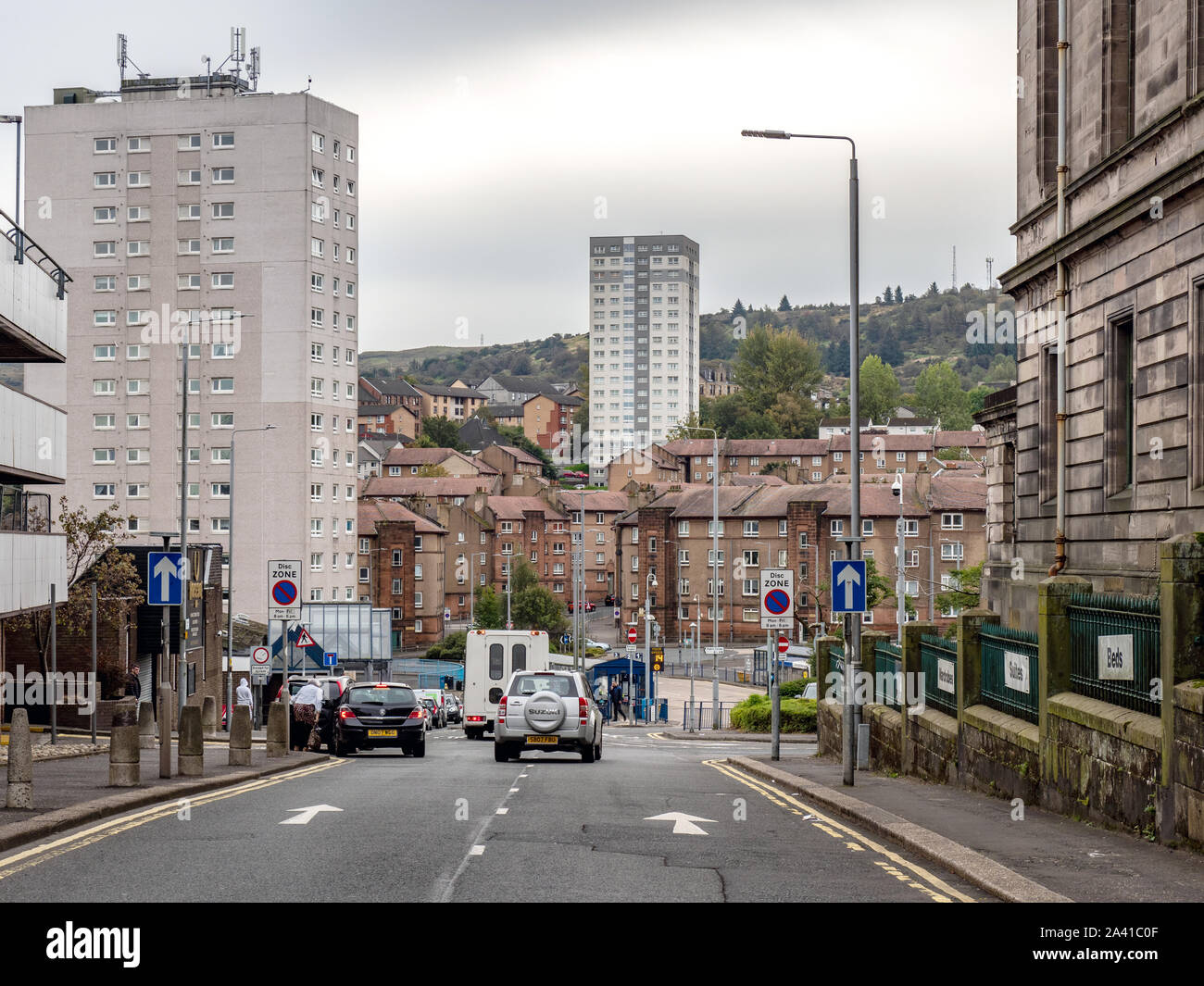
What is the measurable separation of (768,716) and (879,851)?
34.7m

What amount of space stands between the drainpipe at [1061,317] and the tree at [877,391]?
166316 millimetres

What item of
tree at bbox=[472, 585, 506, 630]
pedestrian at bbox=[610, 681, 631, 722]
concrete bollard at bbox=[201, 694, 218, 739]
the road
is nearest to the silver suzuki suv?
the road

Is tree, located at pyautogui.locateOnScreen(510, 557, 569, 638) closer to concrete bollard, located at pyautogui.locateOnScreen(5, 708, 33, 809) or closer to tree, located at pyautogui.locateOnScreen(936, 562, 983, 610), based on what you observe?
tree, located at pyautogui.locateOnScreen(936, 562, 983, 610)

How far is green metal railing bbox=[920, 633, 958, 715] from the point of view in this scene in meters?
19.8

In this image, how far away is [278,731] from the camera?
84.8ft

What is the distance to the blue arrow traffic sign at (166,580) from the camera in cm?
2011

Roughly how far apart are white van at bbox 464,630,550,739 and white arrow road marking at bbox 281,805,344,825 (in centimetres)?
2358

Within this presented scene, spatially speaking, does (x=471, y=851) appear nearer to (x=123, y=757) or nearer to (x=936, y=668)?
(x=123, y=757)

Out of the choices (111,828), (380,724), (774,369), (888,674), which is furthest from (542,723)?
(774,369)

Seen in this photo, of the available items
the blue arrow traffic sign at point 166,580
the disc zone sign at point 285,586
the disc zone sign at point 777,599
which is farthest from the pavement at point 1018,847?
the disc zone sign at point 285,586

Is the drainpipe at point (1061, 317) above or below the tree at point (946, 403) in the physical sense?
below

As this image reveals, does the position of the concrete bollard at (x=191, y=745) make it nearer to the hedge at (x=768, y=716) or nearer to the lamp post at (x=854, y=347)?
the lamp post at (x=854, y=347)
